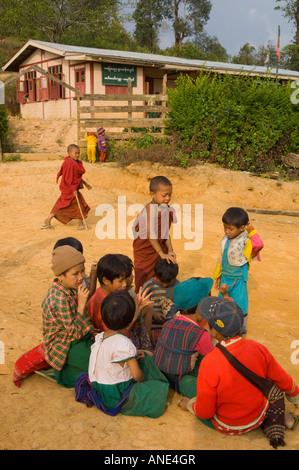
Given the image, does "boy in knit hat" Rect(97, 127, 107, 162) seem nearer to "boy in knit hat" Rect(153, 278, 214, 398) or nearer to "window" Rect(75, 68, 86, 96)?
"window" Rect(75, 68, 86, 96)

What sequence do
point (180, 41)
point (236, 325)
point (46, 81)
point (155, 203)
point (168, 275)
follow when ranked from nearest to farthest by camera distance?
point (236, 325) → point (168, 275) → point (155, 203) → point (46, 81) → point (180, 41)

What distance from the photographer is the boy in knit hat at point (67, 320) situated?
10.4 ft

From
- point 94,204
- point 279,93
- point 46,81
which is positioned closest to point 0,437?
point 94,204

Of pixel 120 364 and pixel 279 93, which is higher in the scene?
pixel 279 93

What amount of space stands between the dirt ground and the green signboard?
8.58 m

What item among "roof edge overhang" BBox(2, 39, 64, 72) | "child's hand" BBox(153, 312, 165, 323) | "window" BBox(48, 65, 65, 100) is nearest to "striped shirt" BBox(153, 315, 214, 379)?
"child's hand" BBox(153, 312, 165, 323)

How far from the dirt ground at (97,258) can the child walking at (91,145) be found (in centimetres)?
85

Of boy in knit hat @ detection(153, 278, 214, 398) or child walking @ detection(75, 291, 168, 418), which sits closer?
child walking @ detection(75, 291, 168, 418)

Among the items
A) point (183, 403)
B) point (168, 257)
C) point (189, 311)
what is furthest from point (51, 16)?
point (183, 403)

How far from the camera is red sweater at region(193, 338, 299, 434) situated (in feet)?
8.52

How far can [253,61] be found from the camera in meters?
51.0

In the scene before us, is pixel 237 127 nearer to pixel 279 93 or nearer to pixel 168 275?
pixel 279 93

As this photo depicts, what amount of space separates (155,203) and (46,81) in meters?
22.0

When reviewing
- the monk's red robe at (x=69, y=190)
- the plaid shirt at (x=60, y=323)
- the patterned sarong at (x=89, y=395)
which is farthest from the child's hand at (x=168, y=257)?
the monk's red robe at (x=69, y=190)
